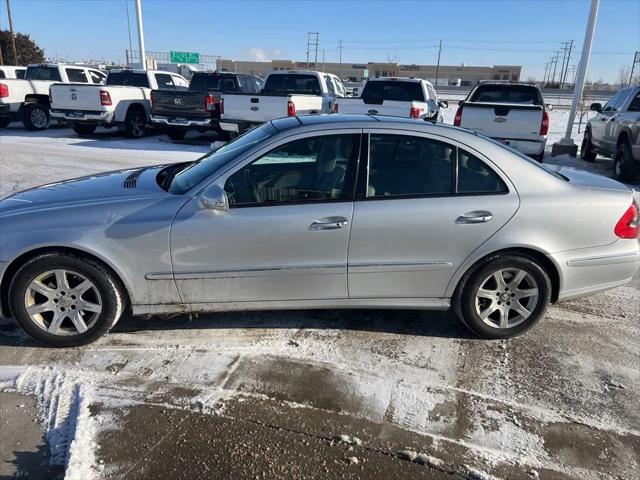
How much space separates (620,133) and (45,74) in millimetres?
16377

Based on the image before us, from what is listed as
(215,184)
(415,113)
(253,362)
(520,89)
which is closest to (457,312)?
(253,362)

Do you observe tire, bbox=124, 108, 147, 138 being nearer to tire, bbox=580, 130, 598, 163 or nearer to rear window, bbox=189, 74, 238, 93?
rear window, bbox=189, 74, 238, 93

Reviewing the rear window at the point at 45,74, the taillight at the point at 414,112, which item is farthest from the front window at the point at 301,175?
the rear window at the point at 45,74

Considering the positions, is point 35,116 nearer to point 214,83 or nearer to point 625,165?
point 214,83

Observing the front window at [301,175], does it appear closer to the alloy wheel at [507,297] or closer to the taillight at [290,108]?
the alloy wheel at [507,297]

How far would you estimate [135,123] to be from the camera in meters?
14.4

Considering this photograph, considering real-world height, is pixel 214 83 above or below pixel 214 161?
above

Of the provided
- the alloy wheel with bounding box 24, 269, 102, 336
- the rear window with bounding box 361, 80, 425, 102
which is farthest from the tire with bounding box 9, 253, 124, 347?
the rear window with bounding box 361, 80, 425, 102

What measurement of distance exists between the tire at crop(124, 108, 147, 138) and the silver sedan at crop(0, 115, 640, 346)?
11.2m

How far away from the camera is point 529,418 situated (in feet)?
9.66

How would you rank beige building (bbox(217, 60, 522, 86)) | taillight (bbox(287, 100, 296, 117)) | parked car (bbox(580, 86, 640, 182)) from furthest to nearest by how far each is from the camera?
beige building (bbox(217, 60, 522, 86)) → taillight (bbox(287, 100, 296, 117)) → parked car (bbox(580, 86, 640, 182))

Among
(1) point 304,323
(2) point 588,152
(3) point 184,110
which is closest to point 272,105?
→ (3) point 184,110

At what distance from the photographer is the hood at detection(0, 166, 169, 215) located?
3496mm

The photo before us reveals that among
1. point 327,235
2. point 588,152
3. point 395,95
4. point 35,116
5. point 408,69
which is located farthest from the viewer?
point 408,69
